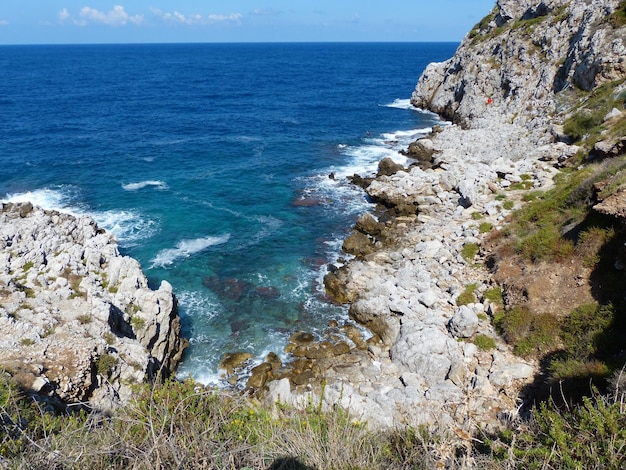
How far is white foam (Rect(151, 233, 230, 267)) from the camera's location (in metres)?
31.1

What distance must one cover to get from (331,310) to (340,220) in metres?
12.9

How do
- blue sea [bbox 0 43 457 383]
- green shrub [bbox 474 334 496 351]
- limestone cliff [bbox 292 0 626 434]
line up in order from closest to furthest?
limestone cliff [bbox 292 0 626 434] → green shrub [bbox 474 334 496 351] → blue sea [bbox 0 43 457 383]

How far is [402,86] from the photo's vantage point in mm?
108312

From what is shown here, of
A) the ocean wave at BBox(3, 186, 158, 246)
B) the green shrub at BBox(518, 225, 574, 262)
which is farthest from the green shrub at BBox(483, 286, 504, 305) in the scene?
the ocean wave at BBox(3, 186, 158, 246)

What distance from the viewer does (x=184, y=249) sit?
32.7 meters

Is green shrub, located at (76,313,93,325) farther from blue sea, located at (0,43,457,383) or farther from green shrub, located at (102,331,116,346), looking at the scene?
blue sea, located at (0,43,457,383)

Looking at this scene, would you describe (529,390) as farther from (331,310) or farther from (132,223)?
(132,223)

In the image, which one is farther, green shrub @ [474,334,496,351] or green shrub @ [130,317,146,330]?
green shrub @ [130,317,146,330]

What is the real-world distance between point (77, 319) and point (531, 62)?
193ft

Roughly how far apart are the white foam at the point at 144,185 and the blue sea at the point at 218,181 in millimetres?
105

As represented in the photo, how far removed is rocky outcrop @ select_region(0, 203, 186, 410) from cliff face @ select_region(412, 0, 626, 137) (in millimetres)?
37598

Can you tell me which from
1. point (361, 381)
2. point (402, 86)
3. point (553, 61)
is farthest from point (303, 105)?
point (361, 381)

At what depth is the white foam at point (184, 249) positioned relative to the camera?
102 feet

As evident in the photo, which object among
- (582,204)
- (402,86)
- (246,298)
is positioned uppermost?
(402,86)
